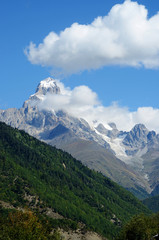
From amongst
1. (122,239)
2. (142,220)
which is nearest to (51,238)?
(122,239)

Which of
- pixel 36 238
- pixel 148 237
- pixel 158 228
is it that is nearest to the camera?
pixel 36 238

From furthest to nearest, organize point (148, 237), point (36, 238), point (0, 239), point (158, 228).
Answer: point (158, 228) → point (148, 237) → point (36, 238) → point (0, 239)

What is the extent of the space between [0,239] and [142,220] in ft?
284

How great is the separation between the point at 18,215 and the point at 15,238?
16444 mm

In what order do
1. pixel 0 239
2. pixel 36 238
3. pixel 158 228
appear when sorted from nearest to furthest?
pixel 0 239 < pixel 36 238 < pixel 158 228

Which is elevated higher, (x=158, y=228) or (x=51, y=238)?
(x=158, y=228)

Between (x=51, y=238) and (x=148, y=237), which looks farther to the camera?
(x=51, y=238)

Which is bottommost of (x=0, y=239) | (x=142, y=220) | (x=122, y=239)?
(x=0, y=239)

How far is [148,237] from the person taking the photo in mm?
184750

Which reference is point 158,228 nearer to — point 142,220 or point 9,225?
point 142,220

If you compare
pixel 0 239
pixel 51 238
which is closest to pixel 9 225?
pixel 0 239

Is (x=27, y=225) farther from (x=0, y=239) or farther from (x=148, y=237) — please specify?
(x=148, y=237)

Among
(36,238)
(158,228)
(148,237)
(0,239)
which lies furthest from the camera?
(158,228)

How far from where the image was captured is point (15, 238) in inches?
5846
